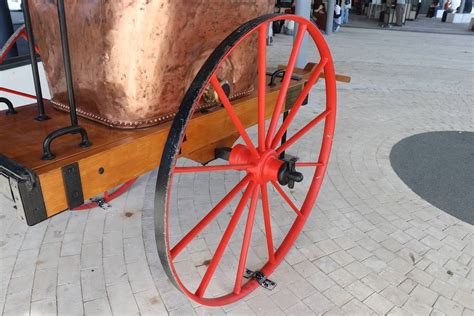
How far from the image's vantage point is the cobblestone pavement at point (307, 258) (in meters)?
1.89

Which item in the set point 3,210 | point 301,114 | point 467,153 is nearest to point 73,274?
point 3,210

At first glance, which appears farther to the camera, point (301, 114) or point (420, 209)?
point (301, 114)

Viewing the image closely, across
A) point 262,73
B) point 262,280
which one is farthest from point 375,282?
point 262,73

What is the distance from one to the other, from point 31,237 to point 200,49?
1610mm

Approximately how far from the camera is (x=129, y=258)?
2162 millimetres

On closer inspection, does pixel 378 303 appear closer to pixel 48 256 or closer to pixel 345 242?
pixel 345 242

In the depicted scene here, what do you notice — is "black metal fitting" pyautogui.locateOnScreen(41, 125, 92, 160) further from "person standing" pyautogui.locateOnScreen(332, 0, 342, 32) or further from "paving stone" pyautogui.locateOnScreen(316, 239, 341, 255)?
"person standing" pyautogui.locateOnScreen(332, 0, 342, 32)

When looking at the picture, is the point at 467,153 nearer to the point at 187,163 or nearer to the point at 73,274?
the point at 187,163

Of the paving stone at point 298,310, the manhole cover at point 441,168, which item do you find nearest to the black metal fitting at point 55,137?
the paving stone at point 298,310

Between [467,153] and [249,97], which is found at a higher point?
[249,97]

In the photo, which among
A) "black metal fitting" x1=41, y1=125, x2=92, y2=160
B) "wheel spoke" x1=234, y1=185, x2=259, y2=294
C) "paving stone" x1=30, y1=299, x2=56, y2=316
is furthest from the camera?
"paving stone" x1=30, y1=299, x2=56, y2=316

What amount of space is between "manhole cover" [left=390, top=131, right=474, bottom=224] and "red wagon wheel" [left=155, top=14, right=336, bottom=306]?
1055 millimetres

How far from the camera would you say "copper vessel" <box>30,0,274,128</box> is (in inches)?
50.6

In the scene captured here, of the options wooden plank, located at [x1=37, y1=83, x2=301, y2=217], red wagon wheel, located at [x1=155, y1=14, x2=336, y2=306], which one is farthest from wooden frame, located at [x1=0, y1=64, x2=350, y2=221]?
red wagon wheel, located at [x1=155, y1=14, x2=336, y2=306]
